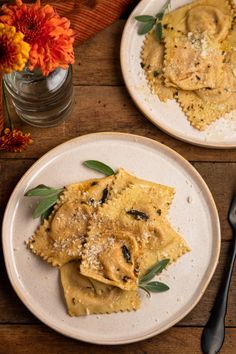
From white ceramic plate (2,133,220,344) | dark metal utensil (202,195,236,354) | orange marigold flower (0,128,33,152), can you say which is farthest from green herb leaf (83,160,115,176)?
dark metal utensil (202,195,236,354)

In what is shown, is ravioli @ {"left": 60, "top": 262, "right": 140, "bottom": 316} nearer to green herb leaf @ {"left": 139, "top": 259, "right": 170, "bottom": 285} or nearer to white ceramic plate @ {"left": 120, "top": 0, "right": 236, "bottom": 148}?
green herb leaf @ {"left": 139, "top": 259, "right": 170, "bottom": 285}

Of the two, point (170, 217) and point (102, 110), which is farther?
point (102, 110)

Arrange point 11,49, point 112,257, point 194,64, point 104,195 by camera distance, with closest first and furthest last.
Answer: point 11,49 → point 112,257 → point 104,195 → point 194,64

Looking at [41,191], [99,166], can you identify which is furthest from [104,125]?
[41,191]

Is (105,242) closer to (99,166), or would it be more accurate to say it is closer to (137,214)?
(137,214)

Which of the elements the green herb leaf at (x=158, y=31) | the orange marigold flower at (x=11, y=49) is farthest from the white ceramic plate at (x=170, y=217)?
the orange marigold flower at (x=11, y=49)

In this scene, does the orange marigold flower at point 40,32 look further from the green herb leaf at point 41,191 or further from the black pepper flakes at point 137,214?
the black pepper flakes at point 137,214

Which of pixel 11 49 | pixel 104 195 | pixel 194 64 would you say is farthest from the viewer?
pixel 194 64

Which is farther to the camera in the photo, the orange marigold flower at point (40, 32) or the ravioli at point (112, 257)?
the ravioli at point (112, 257)
